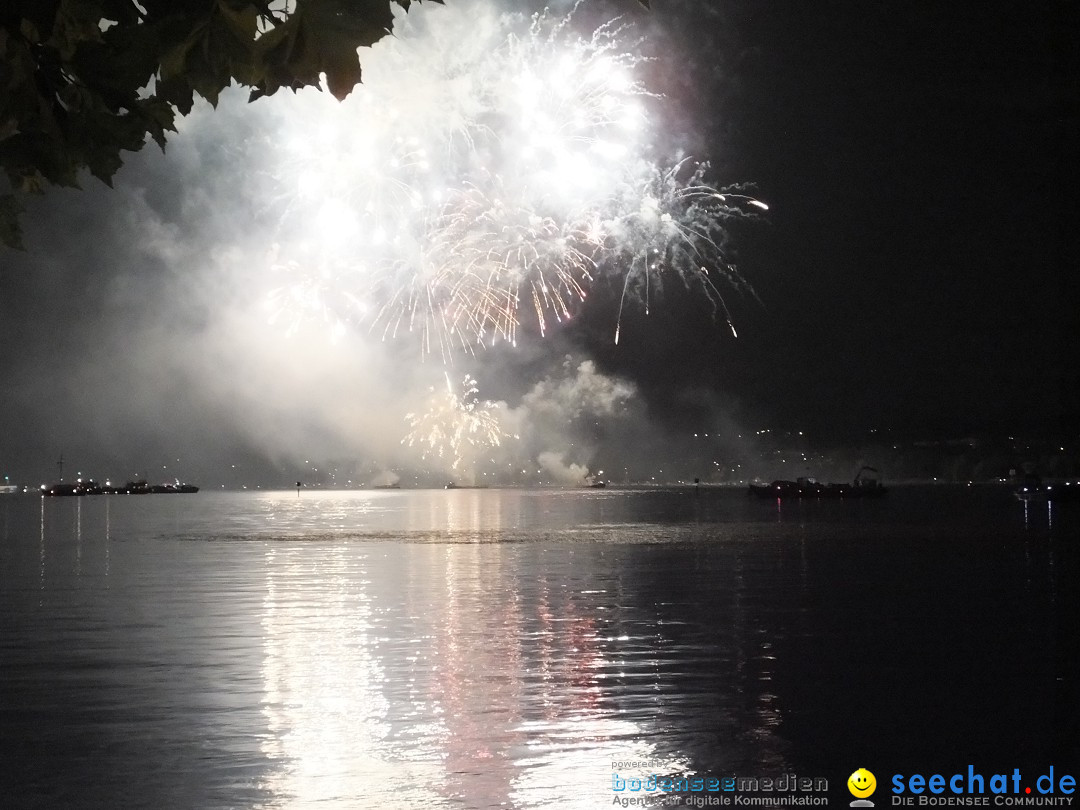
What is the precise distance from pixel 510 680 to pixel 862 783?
552 centimetres

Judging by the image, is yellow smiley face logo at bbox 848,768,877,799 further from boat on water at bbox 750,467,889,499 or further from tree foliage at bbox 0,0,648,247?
boat on water at bbox 750,467,889,499

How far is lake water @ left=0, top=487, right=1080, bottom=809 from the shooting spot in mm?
9531

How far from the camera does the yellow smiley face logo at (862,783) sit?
8909 mm

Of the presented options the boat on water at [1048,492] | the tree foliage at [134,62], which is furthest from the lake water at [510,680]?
the boat on water at [1048,492]

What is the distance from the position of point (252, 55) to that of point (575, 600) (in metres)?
19.4

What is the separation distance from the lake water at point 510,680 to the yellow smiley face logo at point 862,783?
0.10 meters

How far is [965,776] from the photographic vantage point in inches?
371

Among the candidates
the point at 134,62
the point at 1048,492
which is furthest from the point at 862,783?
the point at 1048,492

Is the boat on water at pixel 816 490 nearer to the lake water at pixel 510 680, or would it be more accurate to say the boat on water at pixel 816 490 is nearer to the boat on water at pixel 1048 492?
the boat on water at pixel 1048 492

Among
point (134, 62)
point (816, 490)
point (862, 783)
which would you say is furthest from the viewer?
point (816, 490)

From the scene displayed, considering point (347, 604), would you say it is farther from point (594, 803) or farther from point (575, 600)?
point (594, 803)

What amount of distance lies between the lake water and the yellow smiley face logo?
0.32 ft

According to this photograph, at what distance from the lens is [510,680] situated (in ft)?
45.7

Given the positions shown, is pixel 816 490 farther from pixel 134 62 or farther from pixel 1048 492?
pixel 134 62
